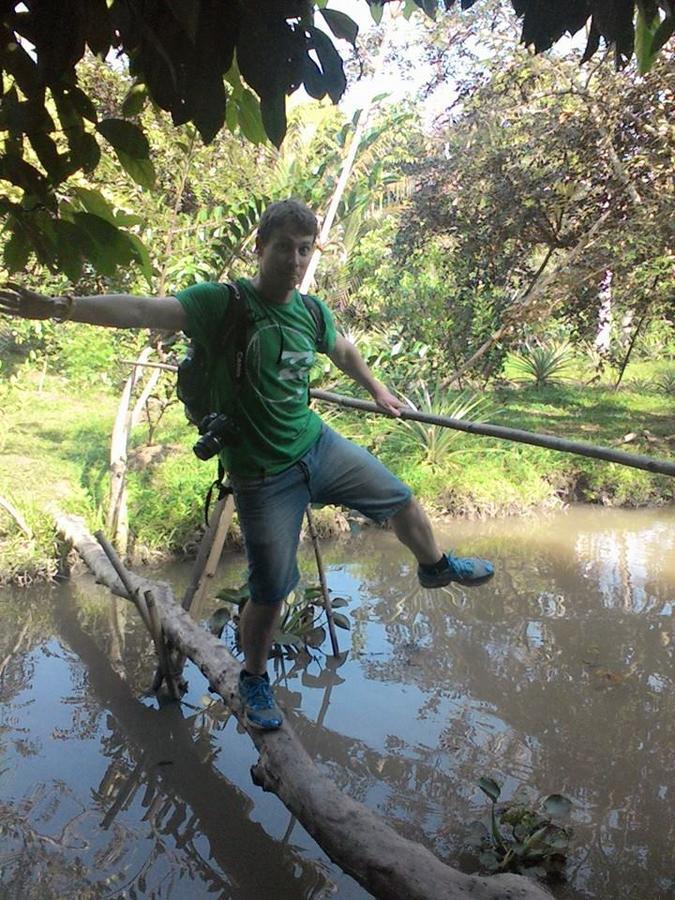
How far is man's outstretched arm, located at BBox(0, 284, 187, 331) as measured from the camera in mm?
1735

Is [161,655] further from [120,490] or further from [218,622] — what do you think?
[120,490]

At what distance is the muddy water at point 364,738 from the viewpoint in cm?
275

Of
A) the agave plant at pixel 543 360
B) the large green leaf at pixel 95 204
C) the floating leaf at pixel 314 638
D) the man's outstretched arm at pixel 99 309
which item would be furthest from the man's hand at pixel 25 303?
the agave plant at pixel 543 360

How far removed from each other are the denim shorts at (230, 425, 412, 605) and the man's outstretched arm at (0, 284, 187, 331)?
542 mm

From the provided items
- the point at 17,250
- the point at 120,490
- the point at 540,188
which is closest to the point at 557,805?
the point at 17,250

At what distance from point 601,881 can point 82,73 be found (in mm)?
5728

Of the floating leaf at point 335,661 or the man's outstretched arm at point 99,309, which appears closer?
the man's outstretched arm at point 99,309

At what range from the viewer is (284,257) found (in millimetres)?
2211

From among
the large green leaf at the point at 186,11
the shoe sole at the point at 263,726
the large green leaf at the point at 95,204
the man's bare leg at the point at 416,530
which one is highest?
the large green leaf at the point at 186,11

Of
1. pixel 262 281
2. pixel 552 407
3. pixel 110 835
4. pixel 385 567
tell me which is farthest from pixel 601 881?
pixel 552 407

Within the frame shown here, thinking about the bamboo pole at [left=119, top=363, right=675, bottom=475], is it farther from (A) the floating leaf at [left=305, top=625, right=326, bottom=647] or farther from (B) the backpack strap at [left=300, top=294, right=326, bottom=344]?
(A) the floating leaf at [left=305, top=625, right=326, bottom=647]

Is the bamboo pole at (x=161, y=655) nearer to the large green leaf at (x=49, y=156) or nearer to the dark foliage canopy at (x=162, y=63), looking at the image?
the dark foliage canopy at (x=162, y=63)

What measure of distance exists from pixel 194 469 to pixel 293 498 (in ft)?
15.3

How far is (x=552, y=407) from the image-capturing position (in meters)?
10.4
